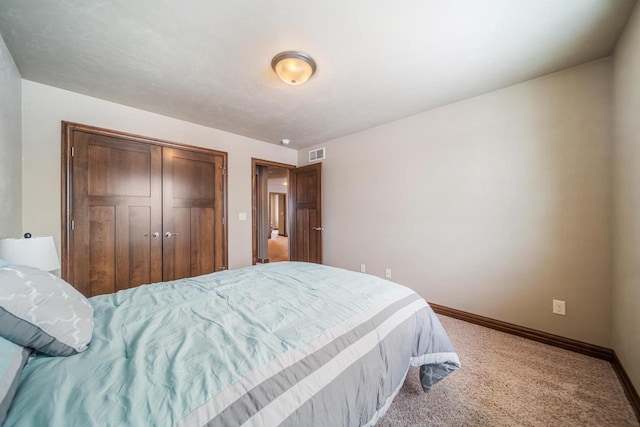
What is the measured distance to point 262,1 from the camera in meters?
1.41

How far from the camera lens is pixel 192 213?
3.25m

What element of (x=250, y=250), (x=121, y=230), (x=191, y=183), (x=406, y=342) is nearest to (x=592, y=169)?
(x=406, y=342)

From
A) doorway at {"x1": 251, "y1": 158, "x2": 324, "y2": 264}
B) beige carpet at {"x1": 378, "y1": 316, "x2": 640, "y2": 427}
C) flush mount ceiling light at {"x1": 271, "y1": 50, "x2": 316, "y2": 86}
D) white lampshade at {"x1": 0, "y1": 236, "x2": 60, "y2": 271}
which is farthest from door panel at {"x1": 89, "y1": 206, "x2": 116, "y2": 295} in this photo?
beige carpet at {"x1": 378, "y1": 316, "x2": 640, "y2": 427}

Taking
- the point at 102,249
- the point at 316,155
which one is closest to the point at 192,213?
the point at 102,249

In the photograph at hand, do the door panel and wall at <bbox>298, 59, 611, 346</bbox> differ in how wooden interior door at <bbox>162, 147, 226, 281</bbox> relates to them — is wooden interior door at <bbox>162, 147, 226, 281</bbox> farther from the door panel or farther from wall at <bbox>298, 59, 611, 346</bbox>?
wall at <bbox>298, 59, 611, 346</bbox>

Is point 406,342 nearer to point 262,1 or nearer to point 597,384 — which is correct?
point 597,384

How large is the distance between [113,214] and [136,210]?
216 mm

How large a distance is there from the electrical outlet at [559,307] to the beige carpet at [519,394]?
0.31 meters

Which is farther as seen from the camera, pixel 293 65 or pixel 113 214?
pixel 113 214

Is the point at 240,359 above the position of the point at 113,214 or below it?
below

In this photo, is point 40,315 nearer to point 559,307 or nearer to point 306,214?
point 559,307

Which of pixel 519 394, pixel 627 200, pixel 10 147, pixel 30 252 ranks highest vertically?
pixel 10 147

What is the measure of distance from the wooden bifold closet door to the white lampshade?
101 centimetres

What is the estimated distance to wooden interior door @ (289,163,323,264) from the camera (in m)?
4.02
